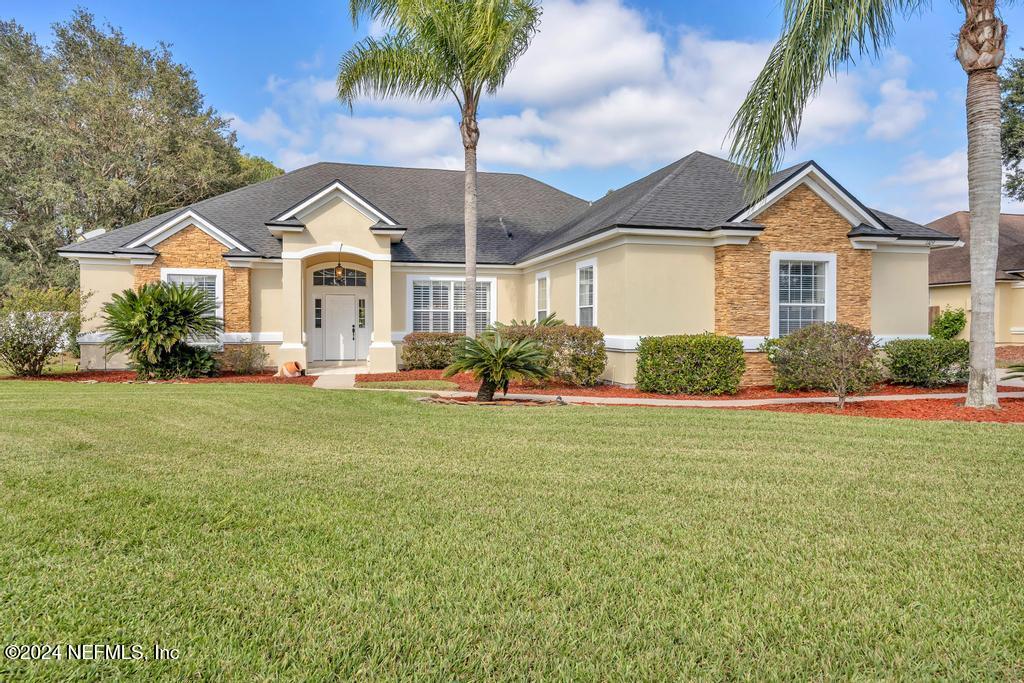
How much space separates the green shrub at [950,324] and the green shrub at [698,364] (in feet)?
62.6

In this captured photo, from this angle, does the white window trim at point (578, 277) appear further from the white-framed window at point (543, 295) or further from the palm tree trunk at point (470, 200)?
the palm tree trunk at point (470, 200)

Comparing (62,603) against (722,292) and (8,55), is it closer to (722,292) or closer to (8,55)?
(722,292)

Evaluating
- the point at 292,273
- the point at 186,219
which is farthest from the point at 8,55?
the point at 292,273

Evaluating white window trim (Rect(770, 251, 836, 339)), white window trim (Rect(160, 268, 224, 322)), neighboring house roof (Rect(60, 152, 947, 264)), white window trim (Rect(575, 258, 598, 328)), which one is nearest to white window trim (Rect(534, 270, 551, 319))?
neighboring house roof (Rect(60, 152, 947, 264))

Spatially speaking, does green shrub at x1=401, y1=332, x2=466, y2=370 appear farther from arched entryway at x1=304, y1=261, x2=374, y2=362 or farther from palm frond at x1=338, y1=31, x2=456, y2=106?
palm frond at x1=338, y1=31, x2=456, y2=106

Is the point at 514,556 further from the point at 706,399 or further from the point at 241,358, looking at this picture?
the point at 241,358

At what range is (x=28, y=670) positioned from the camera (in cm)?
258

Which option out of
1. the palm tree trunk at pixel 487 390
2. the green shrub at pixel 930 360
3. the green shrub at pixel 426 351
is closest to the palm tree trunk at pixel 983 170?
the green shrub at pixel 930 360

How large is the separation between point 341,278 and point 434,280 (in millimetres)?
3079

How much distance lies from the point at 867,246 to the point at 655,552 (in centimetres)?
1351

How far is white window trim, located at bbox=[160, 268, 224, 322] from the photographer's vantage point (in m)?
Result: 17.2

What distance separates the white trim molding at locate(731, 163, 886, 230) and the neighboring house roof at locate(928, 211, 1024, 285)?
14.0 metres

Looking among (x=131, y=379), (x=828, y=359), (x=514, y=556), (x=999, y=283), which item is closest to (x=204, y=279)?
(x=131, y=379)

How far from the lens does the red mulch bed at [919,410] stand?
948 centimetres
